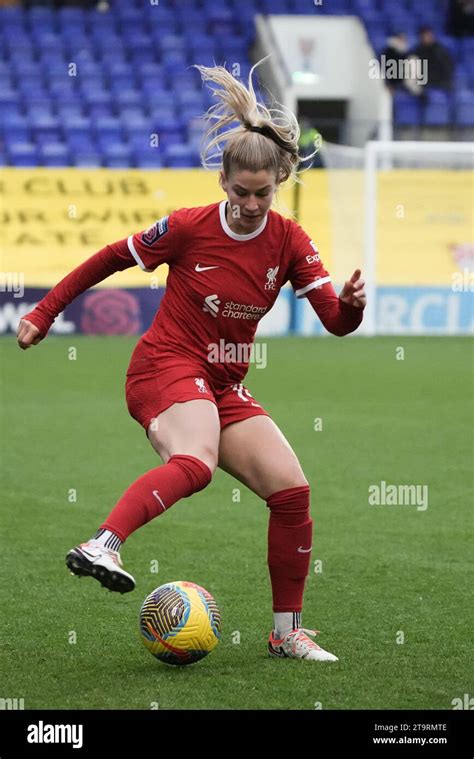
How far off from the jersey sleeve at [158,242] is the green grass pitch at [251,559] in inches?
56.4

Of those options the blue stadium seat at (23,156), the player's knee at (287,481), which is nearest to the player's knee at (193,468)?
the player's knee at (287,481)

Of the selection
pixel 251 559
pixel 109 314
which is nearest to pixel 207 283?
pixel 251 559

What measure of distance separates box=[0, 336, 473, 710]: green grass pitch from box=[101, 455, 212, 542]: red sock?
22.1 inches

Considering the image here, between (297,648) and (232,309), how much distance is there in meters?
1.24

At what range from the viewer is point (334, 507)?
7711 mm

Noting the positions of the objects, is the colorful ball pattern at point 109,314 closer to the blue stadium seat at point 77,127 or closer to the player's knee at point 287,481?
the blue stadium seat at point 77,127

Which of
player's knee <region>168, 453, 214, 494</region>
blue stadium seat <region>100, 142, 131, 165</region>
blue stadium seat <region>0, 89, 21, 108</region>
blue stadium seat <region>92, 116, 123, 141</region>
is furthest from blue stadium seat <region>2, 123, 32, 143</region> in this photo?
player's knee <region>168, 453, 214, 494</region>

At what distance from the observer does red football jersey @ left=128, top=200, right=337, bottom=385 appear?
455 centimetres

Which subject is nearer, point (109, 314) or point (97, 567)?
point (97, 567)

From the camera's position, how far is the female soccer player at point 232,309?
14.4 ft

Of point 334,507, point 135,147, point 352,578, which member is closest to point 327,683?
point 352,578

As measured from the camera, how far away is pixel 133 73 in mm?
23891

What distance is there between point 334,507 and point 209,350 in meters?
3.30

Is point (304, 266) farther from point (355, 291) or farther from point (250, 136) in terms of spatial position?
point (250, 136)
